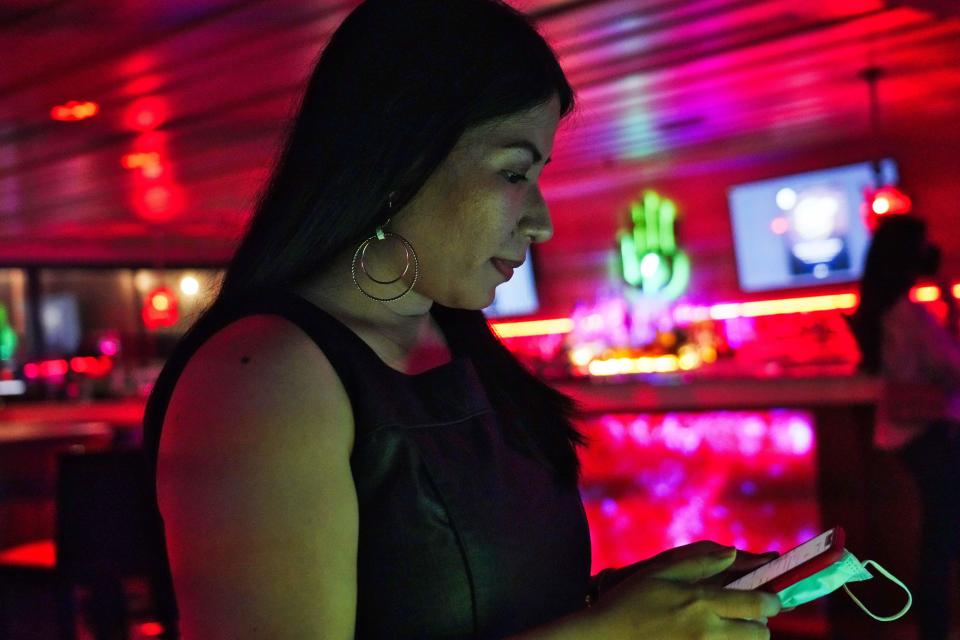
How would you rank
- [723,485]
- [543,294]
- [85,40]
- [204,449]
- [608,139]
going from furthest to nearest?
[543,294] → [608,139] → [723,485] → [85,40] → [204,449]

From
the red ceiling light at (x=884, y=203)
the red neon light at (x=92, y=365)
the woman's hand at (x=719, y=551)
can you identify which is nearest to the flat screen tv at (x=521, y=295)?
the red ceiling light at (x=884, y=203)

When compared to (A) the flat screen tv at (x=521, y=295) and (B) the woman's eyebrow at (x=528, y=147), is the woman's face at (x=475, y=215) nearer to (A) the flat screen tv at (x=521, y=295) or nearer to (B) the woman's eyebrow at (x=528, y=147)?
(B) the woman's eyebrow at (x=528, y=147)

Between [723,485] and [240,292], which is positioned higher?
[240,292]

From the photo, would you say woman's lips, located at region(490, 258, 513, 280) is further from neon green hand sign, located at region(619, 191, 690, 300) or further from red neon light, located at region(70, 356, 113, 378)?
red neon light, located at region(70, 356, 113, 378)

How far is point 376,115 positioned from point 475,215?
13cm

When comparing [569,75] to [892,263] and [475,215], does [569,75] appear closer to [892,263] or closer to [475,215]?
[892,263]

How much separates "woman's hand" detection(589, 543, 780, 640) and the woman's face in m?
0.31

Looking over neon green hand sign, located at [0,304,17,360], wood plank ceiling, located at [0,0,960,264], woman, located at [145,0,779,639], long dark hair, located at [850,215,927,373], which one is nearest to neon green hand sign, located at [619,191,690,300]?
wood plank ceiling, located at [0,0,960,264]

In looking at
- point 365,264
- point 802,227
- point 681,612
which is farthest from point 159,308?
point 681,612

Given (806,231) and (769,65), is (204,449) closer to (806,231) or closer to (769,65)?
(769,65)

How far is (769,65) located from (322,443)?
508 centimetres

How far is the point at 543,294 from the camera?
10.8 metres

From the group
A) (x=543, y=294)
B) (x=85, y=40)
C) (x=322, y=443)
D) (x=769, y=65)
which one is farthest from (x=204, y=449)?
(x=543, y=294)

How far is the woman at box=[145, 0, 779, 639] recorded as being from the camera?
0.85m
